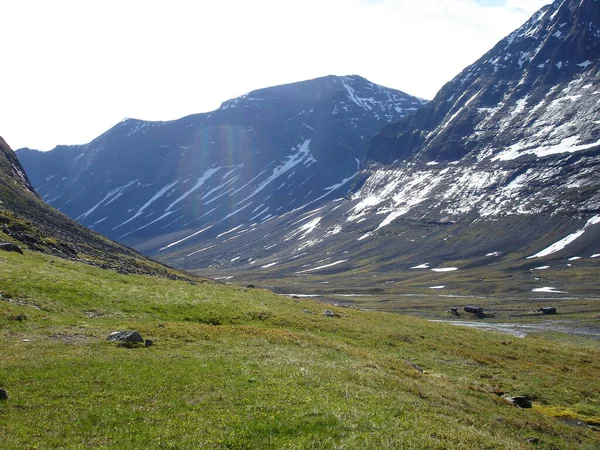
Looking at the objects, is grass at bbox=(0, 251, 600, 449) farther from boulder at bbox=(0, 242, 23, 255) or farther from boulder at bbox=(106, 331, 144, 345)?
boulder at bbox=(0, 242, 23, 255)

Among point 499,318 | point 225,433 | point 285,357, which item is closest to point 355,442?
point 225,433

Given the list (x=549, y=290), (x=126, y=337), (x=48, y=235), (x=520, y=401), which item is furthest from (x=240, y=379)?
(x=549, y=290)

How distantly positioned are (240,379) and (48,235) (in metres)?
62.7

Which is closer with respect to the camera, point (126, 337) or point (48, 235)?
point (126, 337)

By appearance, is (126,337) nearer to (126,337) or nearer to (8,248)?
(126,337)

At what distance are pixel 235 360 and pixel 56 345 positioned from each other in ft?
32.4

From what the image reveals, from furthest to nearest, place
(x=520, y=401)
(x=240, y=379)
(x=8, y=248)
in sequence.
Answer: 1. (x=8, y=248)
2. (x=520, y=401)
3. (x=240, y=379)

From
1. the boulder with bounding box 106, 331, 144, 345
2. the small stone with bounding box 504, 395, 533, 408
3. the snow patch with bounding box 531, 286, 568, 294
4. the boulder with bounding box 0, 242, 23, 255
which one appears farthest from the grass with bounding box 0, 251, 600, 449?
the snow patch with bounding box 531, 286, 568, 294

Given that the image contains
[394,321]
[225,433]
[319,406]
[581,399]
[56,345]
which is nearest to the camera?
[225,433]

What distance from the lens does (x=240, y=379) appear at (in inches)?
891

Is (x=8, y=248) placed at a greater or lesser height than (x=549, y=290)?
greater

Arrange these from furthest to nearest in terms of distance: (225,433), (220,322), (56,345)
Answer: (220,322)
(56,345)
(225,433)

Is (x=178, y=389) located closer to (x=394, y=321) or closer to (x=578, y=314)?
(x=394, y=321)

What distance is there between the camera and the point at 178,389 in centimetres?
2064
